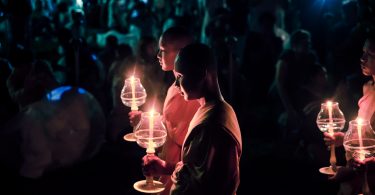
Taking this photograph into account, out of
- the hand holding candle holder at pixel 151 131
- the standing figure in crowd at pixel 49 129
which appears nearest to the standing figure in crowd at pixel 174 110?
the hand holding candle holder at pixel 151 131

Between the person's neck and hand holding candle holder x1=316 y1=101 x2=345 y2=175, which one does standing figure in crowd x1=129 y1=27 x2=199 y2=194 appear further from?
hand holding candle holder x1=316 y1=101 x2=345 y2=175

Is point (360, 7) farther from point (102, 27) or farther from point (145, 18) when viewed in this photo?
point (102, 27)

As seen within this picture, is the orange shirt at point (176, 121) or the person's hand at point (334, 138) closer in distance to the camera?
the orange shirt at point (176, 121)

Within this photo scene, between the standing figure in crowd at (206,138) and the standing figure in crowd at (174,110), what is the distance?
0.60 metres

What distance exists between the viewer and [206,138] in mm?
2896

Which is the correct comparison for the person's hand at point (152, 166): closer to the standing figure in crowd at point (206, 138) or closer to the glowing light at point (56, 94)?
the standing figure in crowd at point (206, 138)

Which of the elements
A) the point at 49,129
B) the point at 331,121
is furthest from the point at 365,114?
the point at 49,129

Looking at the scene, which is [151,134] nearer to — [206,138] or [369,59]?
[206,138]

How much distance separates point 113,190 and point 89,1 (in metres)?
5.45

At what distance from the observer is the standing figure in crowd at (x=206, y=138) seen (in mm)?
2883

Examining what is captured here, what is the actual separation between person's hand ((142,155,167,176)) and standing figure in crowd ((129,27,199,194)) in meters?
0.35

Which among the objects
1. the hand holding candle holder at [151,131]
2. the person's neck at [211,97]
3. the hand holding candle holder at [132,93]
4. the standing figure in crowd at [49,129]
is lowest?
the standing figure in crowd at [49,129]

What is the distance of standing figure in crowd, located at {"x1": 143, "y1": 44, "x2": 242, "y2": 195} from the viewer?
2.88 metres

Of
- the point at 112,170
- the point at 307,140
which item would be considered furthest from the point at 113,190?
the point at 307,140
